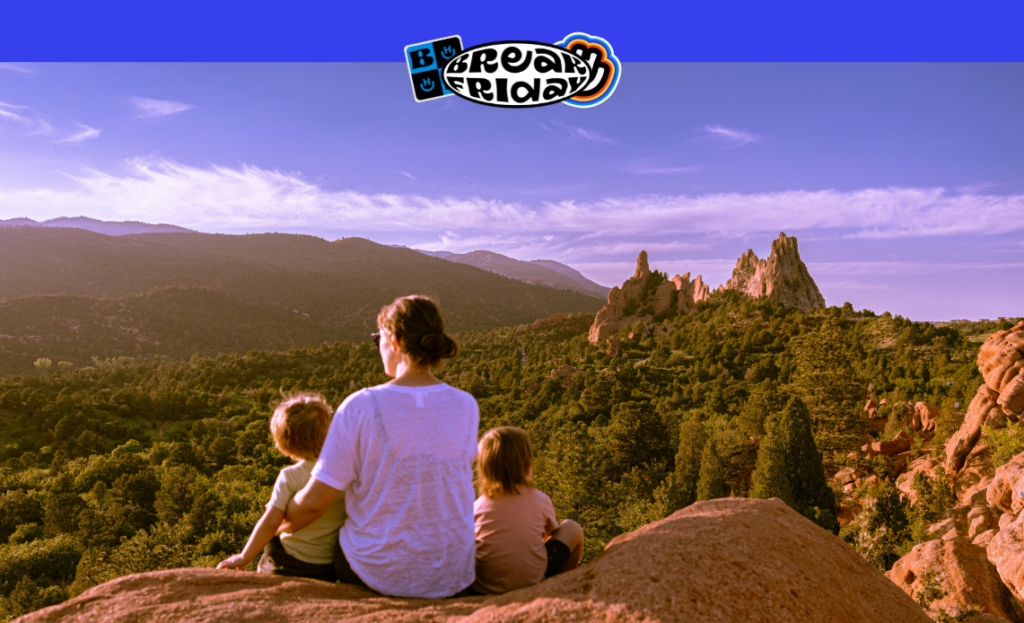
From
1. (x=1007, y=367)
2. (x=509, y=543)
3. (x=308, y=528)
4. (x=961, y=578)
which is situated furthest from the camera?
(x=1007, y=367)

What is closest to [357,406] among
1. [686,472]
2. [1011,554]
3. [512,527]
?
[512,527]

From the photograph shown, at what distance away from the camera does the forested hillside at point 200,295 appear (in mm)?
84500

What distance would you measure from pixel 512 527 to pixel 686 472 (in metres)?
24.8

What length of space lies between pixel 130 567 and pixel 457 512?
1019 inches

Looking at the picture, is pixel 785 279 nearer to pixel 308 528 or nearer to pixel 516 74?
pixel 516 74

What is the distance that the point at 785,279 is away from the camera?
6706cm

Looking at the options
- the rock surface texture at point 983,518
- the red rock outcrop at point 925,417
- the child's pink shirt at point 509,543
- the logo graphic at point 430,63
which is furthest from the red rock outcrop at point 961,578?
the red rock outcrop at point 925,417

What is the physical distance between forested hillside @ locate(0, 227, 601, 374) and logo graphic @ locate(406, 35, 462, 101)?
2196 inches

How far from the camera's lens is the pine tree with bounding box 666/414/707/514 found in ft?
78.4

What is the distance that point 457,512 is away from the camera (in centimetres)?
283

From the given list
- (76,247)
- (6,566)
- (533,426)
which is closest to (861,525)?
(533,426)

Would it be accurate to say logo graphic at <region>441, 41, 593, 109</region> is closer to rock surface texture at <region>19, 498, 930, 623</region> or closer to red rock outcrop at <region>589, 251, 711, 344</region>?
rock surface texture at <region>19, 498, 930, 623</region>

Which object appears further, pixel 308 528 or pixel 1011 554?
pixel 1011 554

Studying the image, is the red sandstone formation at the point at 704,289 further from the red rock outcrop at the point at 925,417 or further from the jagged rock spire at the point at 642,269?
the red rock outcrop at the point at 925,417
